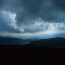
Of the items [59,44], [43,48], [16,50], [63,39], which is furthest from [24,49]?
[63,39]

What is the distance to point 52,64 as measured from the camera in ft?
20.0

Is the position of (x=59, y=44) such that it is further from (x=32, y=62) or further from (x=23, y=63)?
(x=23, y=63)

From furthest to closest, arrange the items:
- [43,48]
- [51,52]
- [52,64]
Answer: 1. [43,48]
2. [51,52]
3. [52,64]

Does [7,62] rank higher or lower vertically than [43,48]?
lower

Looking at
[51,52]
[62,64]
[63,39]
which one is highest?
[63,39]

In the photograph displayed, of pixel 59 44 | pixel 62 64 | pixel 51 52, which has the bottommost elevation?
pixel 62 64

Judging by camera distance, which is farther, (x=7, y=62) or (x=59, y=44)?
(x=59, y=44)

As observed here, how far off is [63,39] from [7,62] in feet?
22.2

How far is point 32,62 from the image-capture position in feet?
20.7

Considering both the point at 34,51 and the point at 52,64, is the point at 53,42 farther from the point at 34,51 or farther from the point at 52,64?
the point at 52,64

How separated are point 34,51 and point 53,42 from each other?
8.43 ft

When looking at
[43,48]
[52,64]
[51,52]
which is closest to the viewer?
[52,64]

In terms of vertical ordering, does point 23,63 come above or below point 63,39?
below

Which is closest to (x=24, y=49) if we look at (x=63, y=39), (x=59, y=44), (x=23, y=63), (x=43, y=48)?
(x=43, y=48)
